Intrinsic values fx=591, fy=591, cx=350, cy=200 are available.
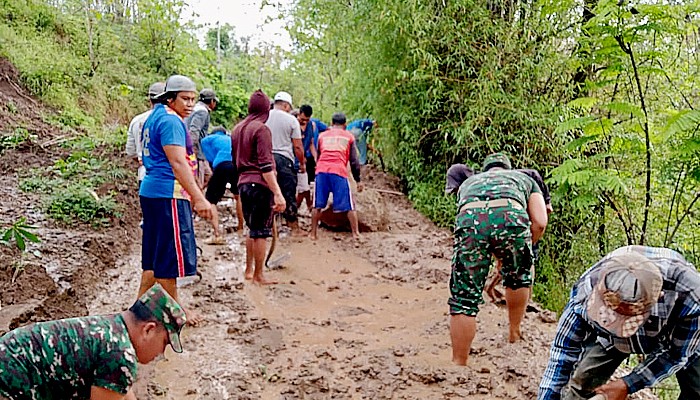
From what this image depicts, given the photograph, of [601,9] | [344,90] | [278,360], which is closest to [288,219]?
[278,360]

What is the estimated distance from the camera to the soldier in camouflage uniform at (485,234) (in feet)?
11.9

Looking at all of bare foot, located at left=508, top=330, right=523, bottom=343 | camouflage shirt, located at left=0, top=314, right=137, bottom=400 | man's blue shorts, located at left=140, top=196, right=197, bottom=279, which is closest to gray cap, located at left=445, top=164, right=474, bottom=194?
bare foot, located at left=508, top=330, right=523, bottom=343

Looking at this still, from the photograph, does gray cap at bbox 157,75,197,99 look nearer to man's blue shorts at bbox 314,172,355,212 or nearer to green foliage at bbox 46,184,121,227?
green foliage at bbox 46,184,121,227

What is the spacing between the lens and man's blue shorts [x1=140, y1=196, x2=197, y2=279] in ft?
13.1

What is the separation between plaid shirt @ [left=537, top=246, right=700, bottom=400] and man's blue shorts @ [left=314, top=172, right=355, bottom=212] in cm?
541

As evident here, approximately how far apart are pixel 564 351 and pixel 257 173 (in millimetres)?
3584

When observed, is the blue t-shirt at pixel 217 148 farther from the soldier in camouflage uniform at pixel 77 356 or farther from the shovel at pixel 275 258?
the soldier in camouflage uniform at pixel 77 356

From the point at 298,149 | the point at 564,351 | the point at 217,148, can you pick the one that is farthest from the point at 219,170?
the point at 564,351

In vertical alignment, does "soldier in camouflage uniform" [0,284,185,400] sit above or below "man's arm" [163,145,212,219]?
below

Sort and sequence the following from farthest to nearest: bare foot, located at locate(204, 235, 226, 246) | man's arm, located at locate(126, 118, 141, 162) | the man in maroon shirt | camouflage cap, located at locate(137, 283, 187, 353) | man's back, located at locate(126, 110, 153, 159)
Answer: bare foot, located at locate(204, 235, 226, 246), man's arm, located at locate(126, 118, 141, 162), man's back, located at locate(126, 110, 153, 159), the man in maroon shirt, camouflage cap, located at locate(137, 283, 187, 353)

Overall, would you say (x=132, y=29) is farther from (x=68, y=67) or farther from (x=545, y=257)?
(x=545, y=257)

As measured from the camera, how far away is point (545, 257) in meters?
7.84

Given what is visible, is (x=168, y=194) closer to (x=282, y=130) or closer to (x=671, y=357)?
(x=671, y=357)

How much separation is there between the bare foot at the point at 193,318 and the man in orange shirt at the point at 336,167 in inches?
129
